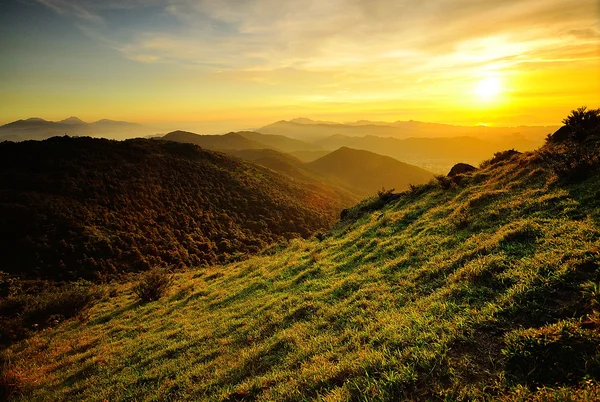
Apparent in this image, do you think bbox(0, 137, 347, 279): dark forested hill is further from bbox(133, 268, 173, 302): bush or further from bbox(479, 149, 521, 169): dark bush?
bbox(479, 149, 521, 169): dark bush

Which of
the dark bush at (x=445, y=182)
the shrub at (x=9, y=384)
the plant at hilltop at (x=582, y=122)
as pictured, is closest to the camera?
the shrub at (x=9, y=384)

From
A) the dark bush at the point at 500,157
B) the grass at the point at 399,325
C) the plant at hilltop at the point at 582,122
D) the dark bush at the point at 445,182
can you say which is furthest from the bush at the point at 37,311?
the plant at hilltop at the point at 582,122

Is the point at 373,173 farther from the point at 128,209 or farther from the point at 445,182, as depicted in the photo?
the point at 445,182

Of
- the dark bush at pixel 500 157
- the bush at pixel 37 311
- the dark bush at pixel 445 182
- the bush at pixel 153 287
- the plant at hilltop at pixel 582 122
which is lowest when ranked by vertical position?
the bush at pixel 37 311

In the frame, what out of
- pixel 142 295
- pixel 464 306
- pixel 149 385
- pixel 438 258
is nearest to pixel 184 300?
pixel 142 295

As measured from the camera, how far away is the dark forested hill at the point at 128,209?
28.6m

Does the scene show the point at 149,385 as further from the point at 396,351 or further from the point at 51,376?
the point at 396,351

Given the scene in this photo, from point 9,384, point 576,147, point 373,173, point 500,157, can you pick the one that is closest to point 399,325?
point 576,147

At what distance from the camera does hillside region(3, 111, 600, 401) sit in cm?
418

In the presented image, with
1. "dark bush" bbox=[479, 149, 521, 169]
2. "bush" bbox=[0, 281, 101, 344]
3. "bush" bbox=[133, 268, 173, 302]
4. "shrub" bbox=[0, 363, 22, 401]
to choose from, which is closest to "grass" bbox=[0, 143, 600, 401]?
"shrub" bbox=[0, 363, 22, 401]

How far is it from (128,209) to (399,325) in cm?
4398

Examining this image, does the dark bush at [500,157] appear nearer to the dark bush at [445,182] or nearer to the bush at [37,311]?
the dark bush at [445,182]

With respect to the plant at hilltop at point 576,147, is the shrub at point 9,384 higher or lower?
lower

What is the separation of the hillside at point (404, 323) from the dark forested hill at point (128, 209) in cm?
1620
